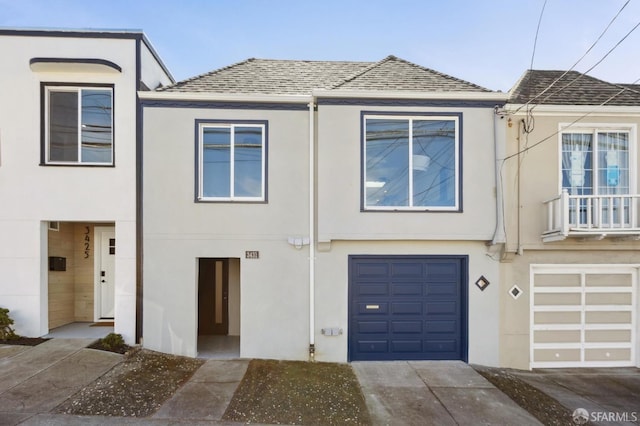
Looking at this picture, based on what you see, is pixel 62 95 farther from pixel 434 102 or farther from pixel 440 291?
pixel 440 291

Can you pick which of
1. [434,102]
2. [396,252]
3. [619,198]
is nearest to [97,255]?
[396,252]

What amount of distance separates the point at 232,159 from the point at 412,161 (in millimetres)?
3744

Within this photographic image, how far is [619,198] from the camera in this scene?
24.0ft

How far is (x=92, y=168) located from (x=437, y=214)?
7.16 metres

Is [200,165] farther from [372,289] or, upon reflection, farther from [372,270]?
[372,289]

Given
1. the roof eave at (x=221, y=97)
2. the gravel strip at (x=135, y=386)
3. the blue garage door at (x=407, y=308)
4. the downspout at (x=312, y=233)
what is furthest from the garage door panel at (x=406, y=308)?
the roof eave at (x=221, y=97)

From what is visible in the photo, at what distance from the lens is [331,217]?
715 cm

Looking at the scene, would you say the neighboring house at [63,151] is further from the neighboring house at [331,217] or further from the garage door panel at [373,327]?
the garage door panel at [373,327]

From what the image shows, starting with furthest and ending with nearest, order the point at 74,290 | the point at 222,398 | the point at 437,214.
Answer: the point at 74,290, the point at 437,214, the point at 222,398

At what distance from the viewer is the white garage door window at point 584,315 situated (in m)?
7.57

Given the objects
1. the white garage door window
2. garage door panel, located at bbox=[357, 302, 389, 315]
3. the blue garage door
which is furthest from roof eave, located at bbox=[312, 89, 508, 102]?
garage door panel, located at bbox=[357, 302, 389, 315]

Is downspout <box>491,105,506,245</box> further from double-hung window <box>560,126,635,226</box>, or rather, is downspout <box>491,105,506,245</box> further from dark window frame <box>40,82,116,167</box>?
dark window frame <box>40,82,116,167</box>

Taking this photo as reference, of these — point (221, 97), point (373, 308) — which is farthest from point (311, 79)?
point (373, 308)

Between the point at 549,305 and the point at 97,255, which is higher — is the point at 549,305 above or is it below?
below
